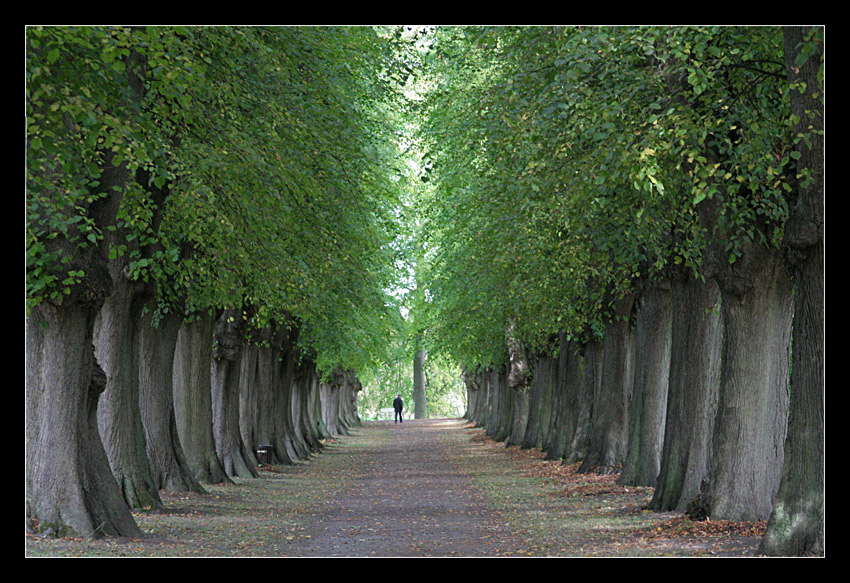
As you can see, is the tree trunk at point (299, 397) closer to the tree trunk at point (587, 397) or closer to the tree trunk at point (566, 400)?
the tree trunk at point (566, 400)

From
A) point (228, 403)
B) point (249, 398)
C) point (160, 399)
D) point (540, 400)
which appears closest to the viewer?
point (160, 399)

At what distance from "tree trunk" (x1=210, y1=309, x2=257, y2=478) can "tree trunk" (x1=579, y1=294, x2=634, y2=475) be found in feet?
27.9

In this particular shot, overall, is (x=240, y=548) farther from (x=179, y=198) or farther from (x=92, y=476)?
(x=179, y=198)

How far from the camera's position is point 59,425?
41.9ft

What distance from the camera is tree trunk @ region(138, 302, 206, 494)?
1938cm

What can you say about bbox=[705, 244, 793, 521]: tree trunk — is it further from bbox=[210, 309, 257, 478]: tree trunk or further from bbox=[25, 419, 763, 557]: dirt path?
bbox=[210, 309, 257, 478]: tree trunk

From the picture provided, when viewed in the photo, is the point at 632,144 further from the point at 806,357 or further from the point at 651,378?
the point at 651,378

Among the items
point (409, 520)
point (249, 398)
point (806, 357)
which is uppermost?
point (806, 357)

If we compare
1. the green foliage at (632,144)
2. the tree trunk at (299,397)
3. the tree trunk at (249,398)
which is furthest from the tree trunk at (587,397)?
the tree trunk at (299,397)

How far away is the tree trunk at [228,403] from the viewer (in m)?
25.6

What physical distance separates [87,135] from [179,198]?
3.23 metres

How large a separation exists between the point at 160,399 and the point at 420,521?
18.3 ft

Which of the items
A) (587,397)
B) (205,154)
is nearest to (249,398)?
(587,397)

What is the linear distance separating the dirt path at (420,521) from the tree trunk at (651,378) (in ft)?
2.81
